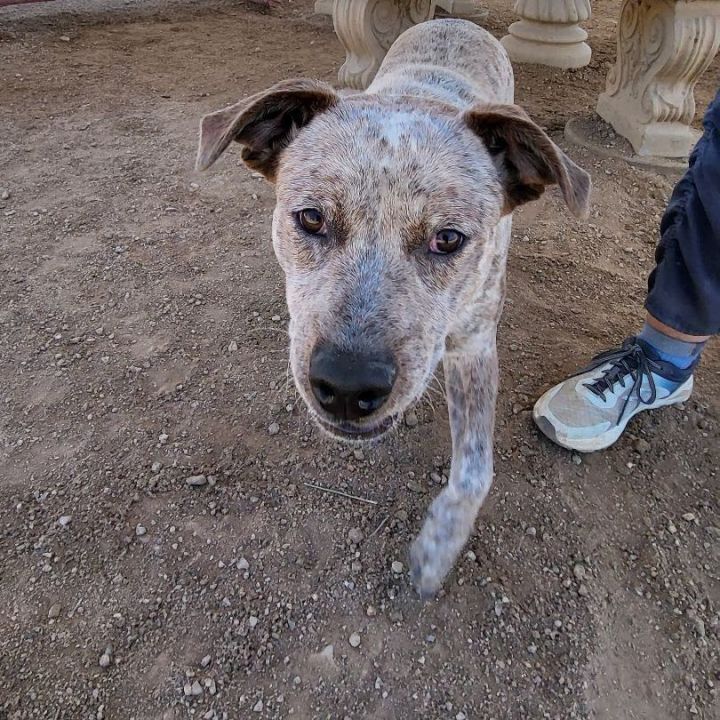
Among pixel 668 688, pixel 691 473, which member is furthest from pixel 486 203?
pixel 668 688

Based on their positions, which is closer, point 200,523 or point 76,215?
point 200,523

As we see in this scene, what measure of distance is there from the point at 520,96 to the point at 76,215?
3.84 metres

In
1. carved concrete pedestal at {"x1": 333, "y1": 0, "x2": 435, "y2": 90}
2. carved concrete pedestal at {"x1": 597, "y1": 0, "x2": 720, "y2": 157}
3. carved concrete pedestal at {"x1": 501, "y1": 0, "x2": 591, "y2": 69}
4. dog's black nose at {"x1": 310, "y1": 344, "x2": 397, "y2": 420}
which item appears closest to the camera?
dog's black nose at {"x1": 310, "y1": 344, "x2": 397, "y2": 420}

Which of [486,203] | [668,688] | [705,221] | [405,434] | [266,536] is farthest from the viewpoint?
[405,434]

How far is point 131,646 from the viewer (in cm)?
195

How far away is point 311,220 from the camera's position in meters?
1.94

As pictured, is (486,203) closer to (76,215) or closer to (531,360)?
(531,360)

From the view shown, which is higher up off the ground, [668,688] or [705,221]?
[705,221]

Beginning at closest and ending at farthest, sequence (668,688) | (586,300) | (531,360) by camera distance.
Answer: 1. (668,688)
2. (531,360)
3. (586,300)

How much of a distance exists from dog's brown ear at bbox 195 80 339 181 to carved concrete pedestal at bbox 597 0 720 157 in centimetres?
319

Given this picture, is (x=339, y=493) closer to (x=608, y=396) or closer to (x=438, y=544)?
(x=438, y=544)

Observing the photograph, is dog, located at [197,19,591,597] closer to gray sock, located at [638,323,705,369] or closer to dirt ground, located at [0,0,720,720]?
dirt ground, located at [0,0,720,720]

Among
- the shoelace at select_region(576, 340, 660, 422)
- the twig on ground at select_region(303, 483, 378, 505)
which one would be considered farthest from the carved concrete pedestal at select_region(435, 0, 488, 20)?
the twig on ground at select_region(303, 483, 378, 505)

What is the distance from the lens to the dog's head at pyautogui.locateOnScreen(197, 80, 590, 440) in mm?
1685
